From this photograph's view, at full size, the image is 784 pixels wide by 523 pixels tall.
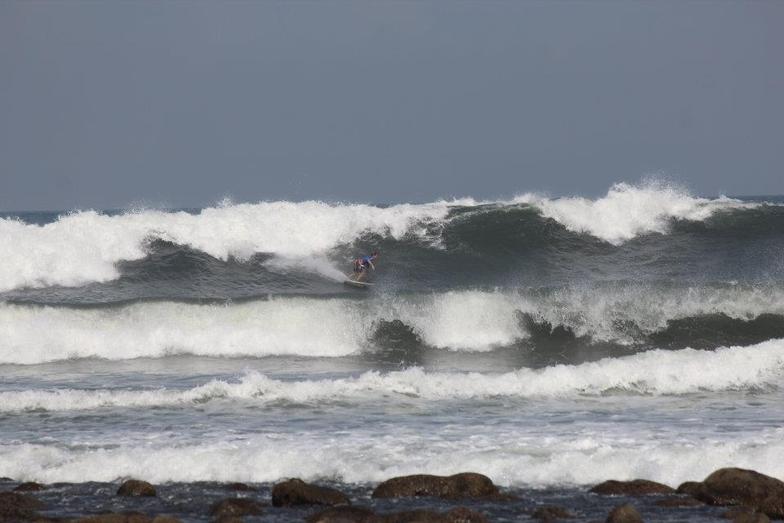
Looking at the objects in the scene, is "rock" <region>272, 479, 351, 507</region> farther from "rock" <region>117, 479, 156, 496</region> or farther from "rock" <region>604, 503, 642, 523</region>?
"rock" <region>604, 503, 642, 523</region>

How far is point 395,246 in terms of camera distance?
28266 millimetres

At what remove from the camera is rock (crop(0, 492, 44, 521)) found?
8370 mm

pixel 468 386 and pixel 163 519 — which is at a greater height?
pixel 468 386

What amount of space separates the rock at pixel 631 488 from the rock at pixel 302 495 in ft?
7.60

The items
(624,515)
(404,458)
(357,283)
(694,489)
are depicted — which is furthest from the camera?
(357,283)

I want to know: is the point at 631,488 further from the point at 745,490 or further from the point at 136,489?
the point at 136,489

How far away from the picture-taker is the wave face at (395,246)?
25.1m

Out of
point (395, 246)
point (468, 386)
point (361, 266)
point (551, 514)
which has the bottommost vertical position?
point (551, 514)

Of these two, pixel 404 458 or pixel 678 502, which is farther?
pixel 404 458

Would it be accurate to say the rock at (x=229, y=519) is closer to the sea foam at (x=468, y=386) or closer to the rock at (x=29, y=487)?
the rock at (x=29, y=487)

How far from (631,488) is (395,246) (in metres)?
19.5

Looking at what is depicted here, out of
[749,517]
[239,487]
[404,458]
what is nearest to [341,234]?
[404,458]

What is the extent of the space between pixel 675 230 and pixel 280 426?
1950 centimetres

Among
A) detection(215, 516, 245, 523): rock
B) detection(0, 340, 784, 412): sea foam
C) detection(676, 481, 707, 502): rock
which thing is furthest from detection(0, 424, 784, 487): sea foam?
detection(0, 340, 784, 412): sea foam
